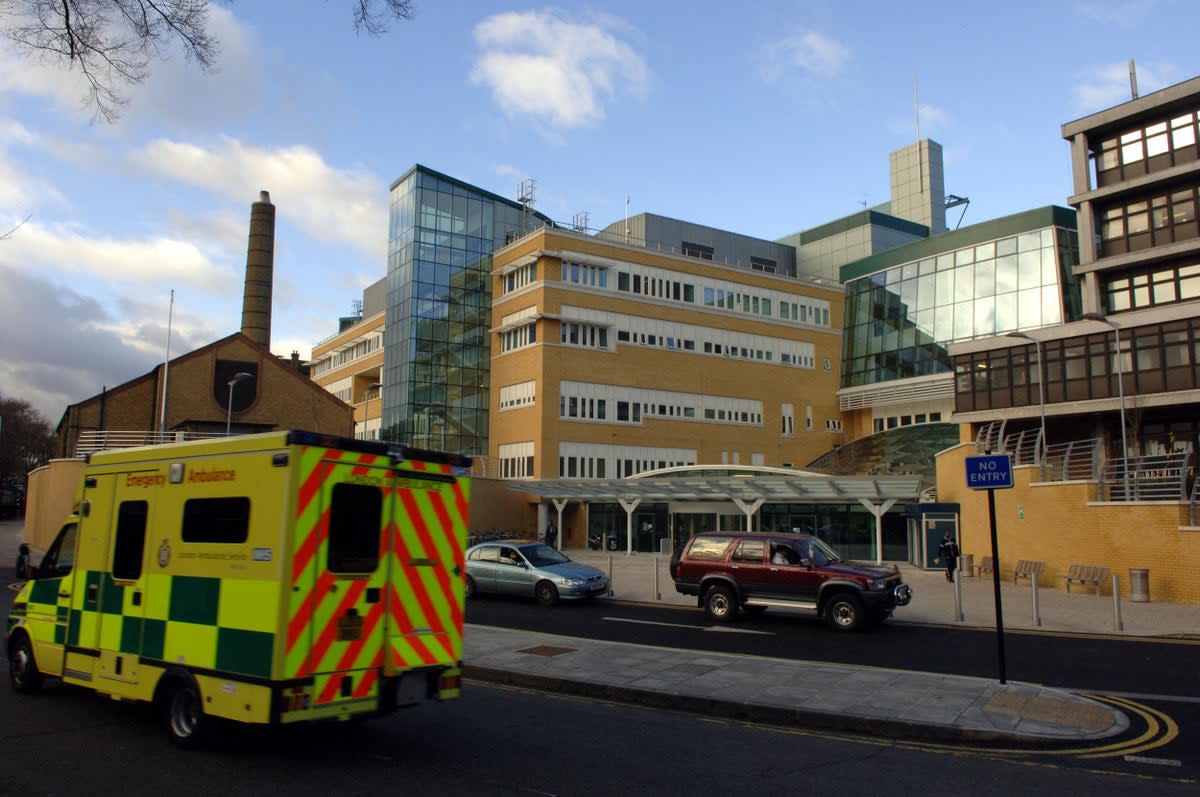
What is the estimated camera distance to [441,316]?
5731 centimetres

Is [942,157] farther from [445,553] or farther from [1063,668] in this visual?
[445,553]

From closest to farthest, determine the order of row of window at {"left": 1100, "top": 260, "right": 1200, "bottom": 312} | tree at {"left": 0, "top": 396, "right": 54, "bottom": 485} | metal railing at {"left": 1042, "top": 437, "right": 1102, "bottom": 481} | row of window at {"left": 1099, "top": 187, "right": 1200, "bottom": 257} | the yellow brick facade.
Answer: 1. metal railing at {"left": 1042, "top": 437, "right": 1102, "bottom": 481}
2. row of window at {"left": 1099, "top": 187, "right": 1200, "bottom": 257}
3. row of window at {"left": 1100, "top": 260, "right": 1200, "bottom": 312}
4. the yellow brick facade
5. tree at {"left": 0, "top": 396, "right": 54, "bottom": 485}

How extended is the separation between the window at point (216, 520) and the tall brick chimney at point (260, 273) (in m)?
54.5

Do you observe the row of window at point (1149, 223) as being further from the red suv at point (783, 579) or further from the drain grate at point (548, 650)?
the drain grate at point (548, 650)

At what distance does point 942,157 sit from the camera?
77.0m

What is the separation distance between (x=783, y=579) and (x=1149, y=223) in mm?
30721

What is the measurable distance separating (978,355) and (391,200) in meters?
41.1

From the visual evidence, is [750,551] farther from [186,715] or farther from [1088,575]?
[186,715]

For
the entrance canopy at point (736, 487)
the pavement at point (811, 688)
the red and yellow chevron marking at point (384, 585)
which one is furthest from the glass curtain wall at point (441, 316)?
the red and yellow chevron marking at point (384, 585)

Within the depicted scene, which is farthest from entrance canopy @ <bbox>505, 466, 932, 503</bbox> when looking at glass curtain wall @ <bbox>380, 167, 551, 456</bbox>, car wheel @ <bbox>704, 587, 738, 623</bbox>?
car wheel @ <bbox>704, 587, 738, 623</bbox>

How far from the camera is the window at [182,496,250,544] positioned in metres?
7.38

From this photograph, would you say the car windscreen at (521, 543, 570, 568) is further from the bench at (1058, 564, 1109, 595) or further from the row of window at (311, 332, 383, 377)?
the row of window at (311, 332, 383, 377)

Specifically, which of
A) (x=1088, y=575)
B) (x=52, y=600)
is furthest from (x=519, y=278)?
(x=52, y=600)

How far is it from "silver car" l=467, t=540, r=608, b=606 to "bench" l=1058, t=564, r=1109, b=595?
43.7 feet
